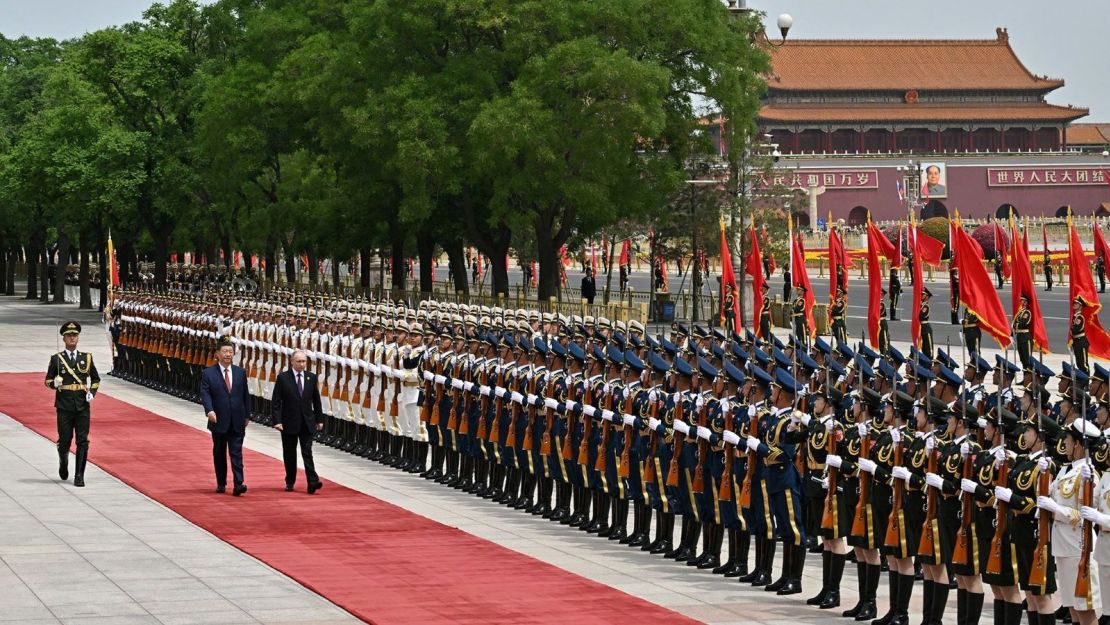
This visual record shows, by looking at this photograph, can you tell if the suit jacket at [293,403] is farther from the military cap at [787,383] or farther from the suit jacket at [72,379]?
the military cap at [787,383]

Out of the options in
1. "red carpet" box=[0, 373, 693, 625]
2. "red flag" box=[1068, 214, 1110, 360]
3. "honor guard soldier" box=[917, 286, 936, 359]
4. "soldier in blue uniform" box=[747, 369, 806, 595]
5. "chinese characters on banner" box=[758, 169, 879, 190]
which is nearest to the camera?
"red carpet" box=[0, 373, 693, 625]

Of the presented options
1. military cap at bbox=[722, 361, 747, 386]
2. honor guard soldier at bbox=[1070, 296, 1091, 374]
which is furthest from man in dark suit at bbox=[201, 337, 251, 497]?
honor guard soldier at bbox=[1070, 296, 1091, 374]

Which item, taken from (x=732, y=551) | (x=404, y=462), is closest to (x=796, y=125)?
(x=404, y=462)

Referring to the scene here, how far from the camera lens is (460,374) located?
53.9 feet

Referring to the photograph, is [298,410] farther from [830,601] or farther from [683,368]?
[830,601]

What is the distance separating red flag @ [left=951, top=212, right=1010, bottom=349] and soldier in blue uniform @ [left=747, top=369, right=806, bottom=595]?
29.8ft

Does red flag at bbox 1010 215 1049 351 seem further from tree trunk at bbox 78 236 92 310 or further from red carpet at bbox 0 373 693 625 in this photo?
tree trunk at bbox 78 236 92 310

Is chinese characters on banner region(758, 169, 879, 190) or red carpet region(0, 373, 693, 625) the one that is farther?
chinese characters on banner region(758, 169, 879, 190)

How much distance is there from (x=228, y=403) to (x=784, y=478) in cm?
608

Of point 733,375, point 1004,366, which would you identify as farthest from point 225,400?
point 1004,366

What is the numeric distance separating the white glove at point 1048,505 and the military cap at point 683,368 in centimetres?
396

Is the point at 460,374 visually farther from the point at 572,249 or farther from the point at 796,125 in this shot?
the point at 796,125

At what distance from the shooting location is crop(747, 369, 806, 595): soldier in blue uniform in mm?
11617

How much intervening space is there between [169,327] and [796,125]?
65.2 metres
